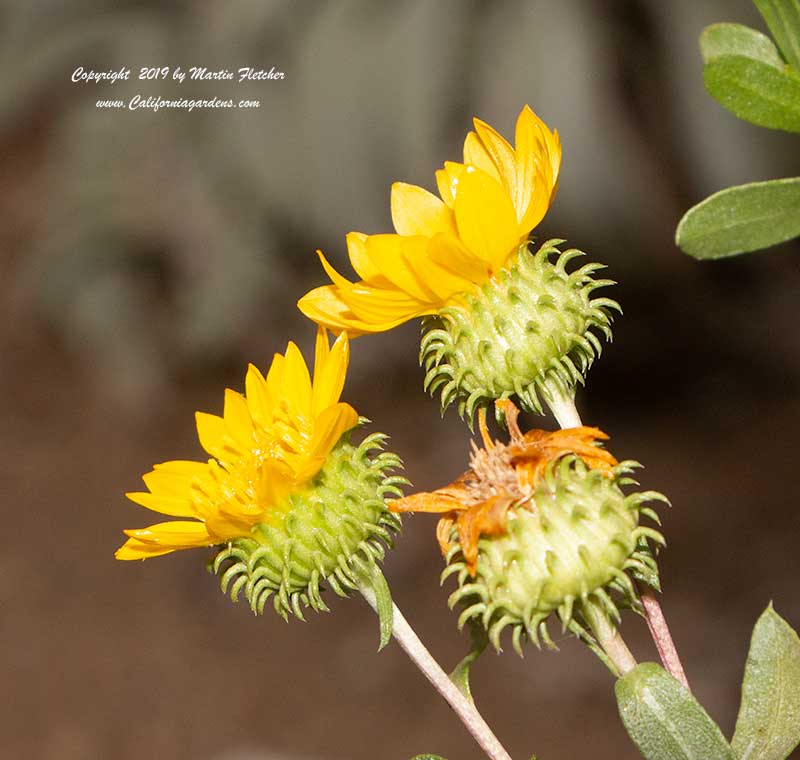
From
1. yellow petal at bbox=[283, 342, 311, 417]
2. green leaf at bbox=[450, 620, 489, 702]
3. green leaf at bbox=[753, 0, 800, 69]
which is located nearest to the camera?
green leaf at bbox=[753, 0, 800, 69]

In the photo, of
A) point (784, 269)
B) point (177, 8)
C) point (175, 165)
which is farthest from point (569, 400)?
point (784, 269)

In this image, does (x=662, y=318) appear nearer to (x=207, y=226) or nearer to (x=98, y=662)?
(x=207, y=226)

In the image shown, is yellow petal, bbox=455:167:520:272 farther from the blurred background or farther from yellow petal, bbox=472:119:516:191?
the blurred background

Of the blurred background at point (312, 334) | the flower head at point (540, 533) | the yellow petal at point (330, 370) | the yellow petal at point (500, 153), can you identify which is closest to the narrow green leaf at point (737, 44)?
the flower head at point (540, 533)

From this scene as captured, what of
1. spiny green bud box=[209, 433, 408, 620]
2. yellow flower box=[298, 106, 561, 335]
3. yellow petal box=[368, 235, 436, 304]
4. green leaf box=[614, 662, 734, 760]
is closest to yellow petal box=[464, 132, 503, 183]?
yellow flower box=[298, 106, 561, 335]

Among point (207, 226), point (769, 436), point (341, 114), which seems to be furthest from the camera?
point (769, 436)

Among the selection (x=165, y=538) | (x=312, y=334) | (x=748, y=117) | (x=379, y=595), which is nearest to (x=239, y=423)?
(x=165, y=538)
